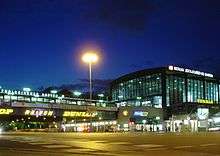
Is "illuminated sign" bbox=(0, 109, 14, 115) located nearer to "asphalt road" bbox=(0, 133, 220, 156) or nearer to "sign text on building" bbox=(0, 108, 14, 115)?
"sign text on building" bbox=(0, 108, 14, 115)

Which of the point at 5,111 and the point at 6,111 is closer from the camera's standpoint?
the point at 5,111

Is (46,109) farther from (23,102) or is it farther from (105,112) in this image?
(105,112)

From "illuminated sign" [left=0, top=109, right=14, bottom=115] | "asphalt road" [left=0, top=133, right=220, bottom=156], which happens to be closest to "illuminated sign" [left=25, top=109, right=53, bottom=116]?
"illuminated sign" [left=0, top=109, right=14, bottom=115]

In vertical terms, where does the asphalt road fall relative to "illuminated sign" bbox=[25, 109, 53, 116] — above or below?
below

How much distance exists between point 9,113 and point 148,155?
117808 millimetres

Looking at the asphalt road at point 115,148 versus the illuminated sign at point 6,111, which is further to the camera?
the illuminated sign at point 6,111

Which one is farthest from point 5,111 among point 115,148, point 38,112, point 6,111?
point 115,148

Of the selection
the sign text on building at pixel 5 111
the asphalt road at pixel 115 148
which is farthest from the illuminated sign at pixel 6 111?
the asphalt road at pixel 115 148

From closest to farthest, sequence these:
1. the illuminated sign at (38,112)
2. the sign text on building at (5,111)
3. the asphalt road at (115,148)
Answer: the asphalt road at (115,148), the sign text on building at (5,111), the illuminated sign at (38,112)

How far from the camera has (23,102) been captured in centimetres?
13825

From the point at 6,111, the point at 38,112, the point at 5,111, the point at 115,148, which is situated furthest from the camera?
the point at 38,112

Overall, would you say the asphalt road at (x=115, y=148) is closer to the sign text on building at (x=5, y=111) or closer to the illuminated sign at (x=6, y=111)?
the sign text on building at (x=5, y=111)

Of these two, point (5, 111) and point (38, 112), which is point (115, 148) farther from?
point (38, 112)

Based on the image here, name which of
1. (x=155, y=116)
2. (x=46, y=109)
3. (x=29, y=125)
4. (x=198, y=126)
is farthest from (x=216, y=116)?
(x=29, y=125)
